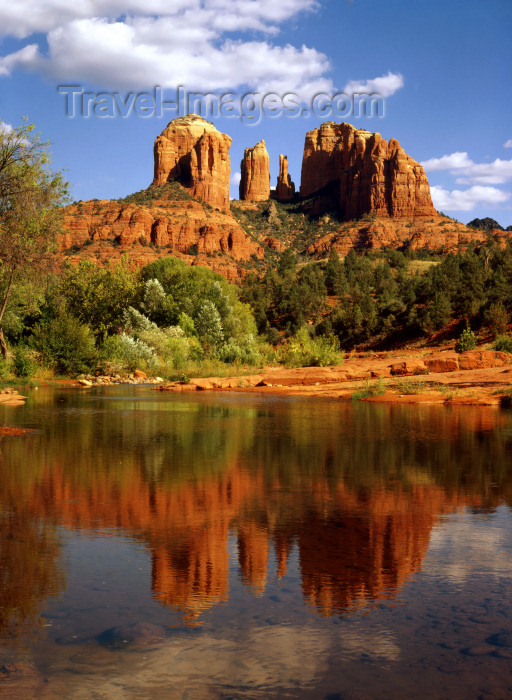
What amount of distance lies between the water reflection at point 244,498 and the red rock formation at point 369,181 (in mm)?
126221

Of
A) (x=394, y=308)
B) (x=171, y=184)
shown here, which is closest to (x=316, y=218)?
(x=171, y=184)

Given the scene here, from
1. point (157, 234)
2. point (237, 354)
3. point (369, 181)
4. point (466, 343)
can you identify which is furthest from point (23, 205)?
point (369, 181)

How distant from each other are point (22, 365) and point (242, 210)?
127730 millimetres

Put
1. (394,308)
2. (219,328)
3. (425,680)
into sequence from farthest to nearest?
(394,308), (219,328), (425,680)

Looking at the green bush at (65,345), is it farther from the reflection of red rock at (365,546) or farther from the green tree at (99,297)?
the reflection of red rock at (365,546)

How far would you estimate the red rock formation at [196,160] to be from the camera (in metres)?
143

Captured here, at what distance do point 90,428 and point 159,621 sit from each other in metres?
11.9

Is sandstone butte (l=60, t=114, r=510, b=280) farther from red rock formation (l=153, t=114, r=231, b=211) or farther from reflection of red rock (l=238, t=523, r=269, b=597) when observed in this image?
reflection of red rock (l=238, t=523, r=269, b=597)

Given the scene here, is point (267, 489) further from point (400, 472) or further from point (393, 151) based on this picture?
point (393, 151)

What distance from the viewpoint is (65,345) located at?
122ft

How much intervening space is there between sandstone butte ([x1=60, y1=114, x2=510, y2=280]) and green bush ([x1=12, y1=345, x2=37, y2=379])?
71537 millimetres

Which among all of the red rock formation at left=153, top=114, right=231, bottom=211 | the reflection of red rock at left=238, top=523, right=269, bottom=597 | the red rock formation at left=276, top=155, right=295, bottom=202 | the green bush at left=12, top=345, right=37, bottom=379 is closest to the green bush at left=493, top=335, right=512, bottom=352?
the green bush at left=12, top=345, right=37, bottom=379

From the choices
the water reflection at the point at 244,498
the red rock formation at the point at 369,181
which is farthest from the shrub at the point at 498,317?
the red rock formation at the point at 369,181

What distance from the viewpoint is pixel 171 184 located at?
476ft
